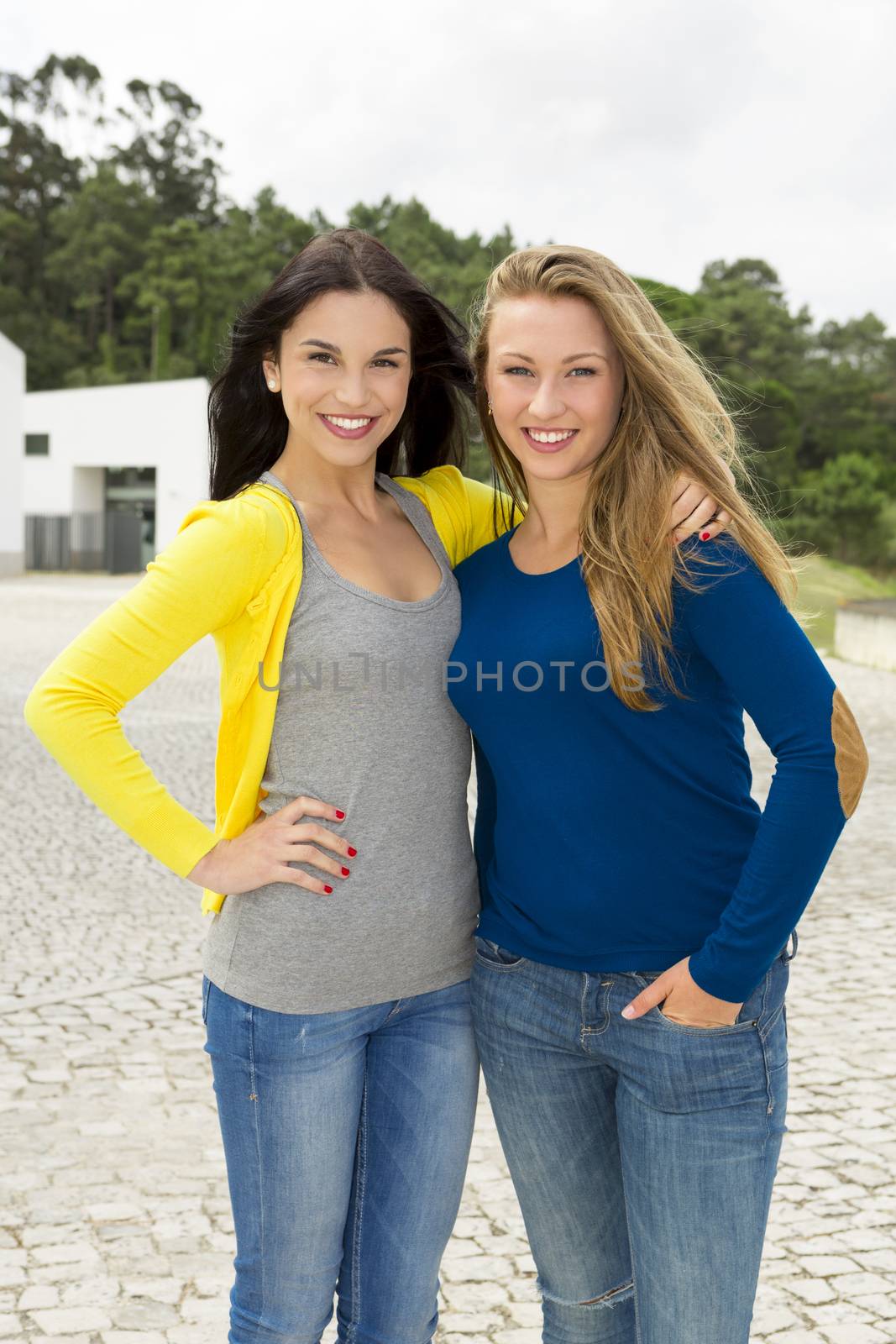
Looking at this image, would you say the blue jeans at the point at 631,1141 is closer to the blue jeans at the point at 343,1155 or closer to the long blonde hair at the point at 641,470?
the blue jeans at the point at 343,1155

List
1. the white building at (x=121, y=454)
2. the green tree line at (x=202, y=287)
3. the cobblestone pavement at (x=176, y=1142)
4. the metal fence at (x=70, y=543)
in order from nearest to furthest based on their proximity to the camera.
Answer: the cobblestone pavement at (x=176, y=1142) → the white building at (x=121, y=454) → the metal fence at (x=70, y=543) → the green tree line at (x=202, y=287)

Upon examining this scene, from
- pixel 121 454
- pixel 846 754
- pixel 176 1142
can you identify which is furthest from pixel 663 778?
pixel 121 454

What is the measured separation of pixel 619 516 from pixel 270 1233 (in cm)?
125

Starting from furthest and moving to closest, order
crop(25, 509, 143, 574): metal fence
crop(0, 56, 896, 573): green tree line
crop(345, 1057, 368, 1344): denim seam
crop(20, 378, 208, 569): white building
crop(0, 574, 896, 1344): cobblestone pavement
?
1. crop(0, 56, 896, 573): green tree line
2. crop(25, 509, 143, 574): metal fence
3. crop(20, 378, 208, 569): white building
4. crop(0, 574, 896, 1344): cobblestone pavement
5. crop(345, 1057, 368, 1344): denim seam

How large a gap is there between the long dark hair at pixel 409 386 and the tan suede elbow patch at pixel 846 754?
102 centimetres

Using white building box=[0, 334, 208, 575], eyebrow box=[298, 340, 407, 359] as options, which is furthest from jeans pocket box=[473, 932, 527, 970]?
white building box=[0, 334, 208, 575]

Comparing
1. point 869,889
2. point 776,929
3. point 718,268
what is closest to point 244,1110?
point 776,929

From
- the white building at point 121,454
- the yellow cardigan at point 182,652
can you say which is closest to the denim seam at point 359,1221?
the yellow cardigan at point 182,652

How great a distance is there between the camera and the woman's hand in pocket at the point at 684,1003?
76.0 inches

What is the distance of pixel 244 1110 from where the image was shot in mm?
2141

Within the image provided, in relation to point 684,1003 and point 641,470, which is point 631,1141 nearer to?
point 684,1003

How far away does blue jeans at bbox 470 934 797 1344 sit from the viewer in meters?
1.95

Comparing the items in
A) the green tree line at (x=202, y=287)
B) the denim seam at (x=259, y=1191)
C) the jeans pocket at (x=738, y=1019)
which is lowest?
the denim seam at (x=259, y=1191)

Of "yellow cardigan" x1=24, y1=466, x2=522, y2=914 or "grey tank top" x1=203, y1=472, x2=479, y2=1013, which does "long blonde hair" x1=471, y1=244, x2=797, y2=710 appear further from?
"yellow cardigan" x1=24, y1=466, x2=522, y2=914
